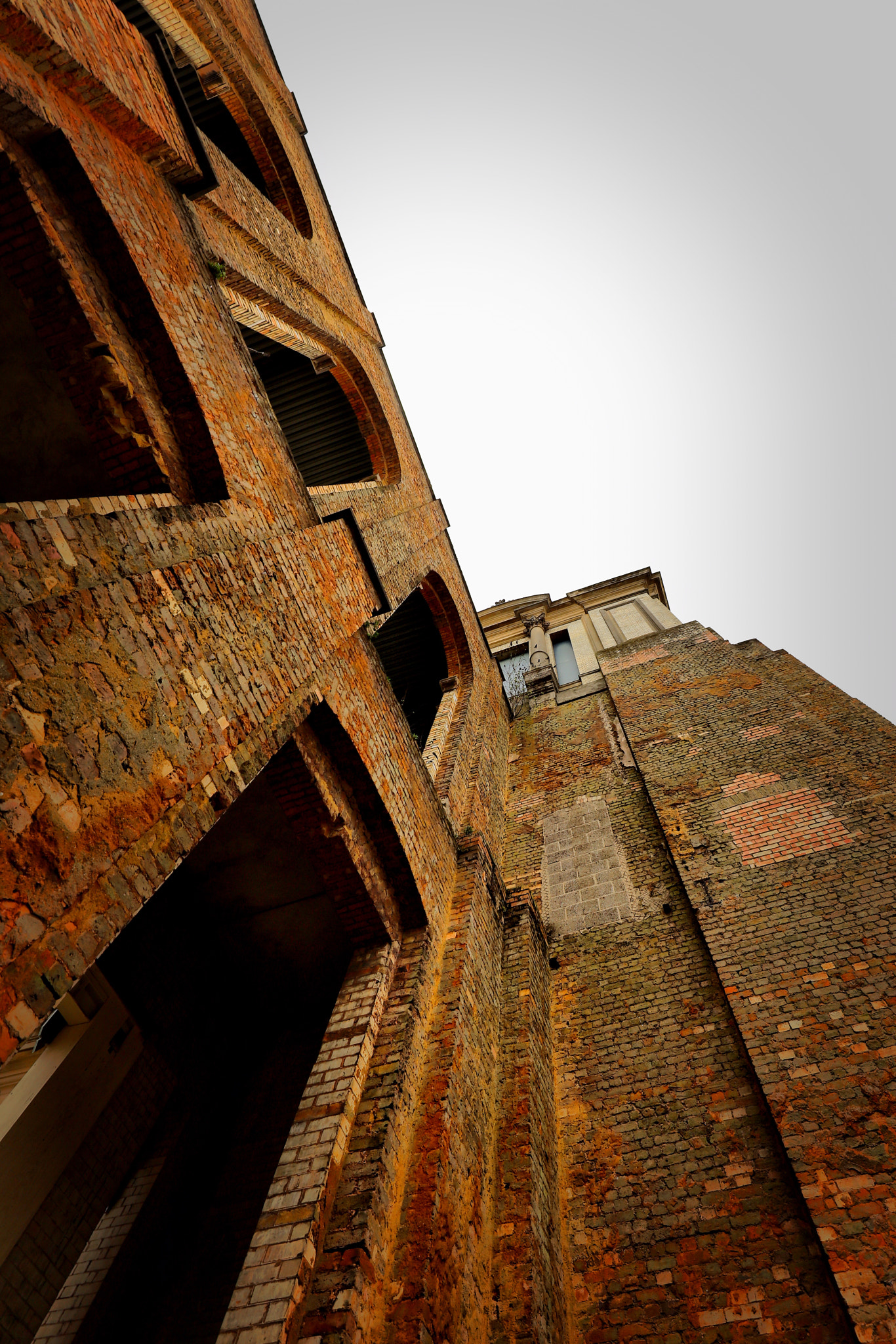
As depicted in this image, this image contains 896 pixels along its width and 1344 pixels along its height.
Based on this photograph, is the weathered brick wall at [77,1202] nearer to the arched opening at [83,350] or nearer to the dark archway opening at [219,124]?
the arched opening at [83,350]

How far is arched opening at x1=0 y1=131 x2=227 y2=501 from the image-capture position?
3.64 m

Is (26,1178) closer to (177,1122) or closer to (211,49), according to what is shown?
(177,1122)

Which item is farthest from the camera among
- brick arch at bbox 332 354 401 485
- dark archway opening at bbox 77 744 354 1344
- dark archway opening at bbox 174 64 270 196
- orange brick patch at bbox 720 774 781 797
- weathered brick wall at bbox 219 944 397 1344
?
brick arch at bbox 332 354 401 485

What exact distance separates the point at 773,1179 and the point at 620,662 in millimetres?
8570

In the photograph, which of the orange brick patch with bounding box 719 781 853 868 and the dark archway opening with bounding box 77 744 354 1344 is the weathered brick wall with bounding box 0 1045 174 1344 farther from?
the orange brick patch with bounding box 719 781 853 868

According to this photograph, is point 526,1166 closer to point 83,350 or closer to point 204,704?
point 204,704

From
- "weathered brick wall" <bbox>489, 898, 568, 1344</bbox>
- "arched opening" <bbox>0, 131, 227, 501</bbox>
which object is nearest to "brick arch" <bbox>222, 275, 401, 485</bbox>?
"arched opening" <bbox>0, 131, 227, 501</bbox>

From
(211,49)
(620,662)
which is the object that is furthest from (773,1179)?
(211,49)

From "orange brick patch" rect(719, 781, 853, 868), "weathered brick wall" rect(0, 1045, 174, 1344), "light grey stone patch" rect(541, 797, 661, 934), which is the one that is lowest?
"light grey stone patch" rect(541, 797, 661, 934)

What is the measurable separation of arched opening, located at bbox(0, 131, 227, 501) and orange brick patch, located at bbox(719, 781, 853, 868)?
18.9 ft

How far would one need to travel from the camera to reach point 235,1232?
183 inches

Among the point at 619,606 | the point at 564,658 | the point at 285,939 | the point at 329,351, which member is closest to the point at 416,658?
the point at 564,658

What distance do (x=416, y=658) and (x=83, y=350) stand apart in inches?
352

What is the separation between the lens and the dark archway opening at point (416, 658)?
1173 cm
